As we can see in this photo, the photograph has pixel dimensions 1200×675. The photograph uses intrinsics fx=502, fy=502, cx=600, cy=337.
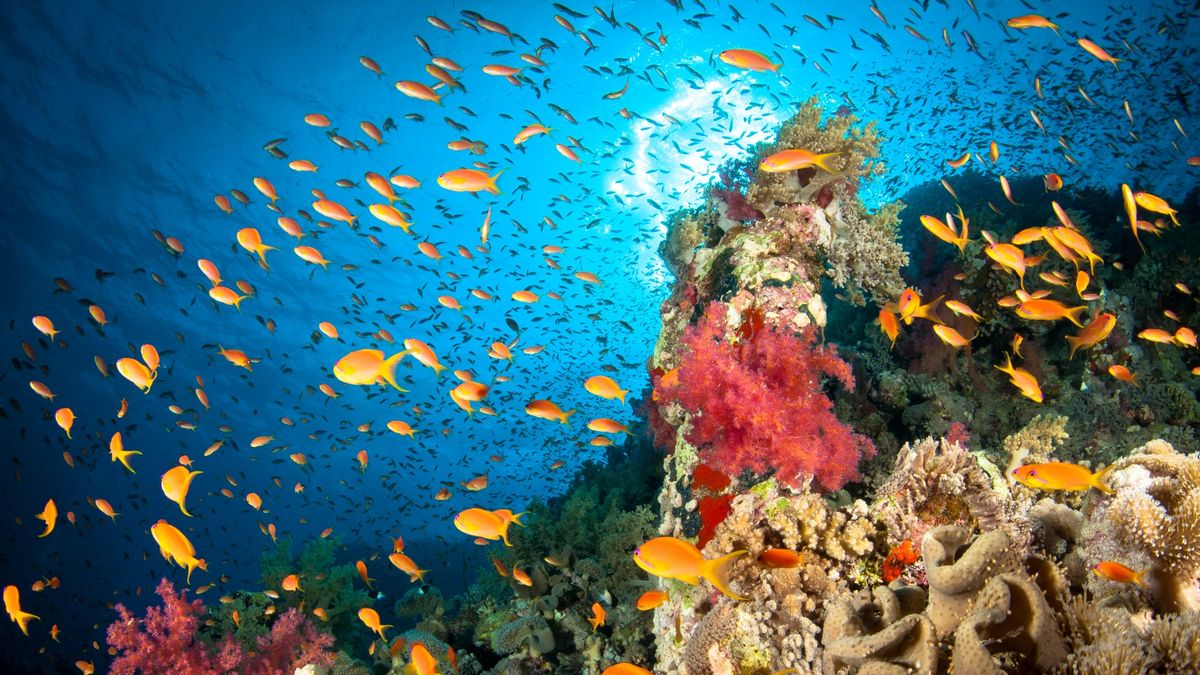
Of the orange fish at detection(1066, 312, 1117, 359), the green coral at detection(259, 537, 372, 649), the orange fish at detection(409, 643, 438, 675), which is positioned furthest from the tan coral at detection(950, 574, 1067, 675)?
the green coral at detection(259, 537, 372, 649)

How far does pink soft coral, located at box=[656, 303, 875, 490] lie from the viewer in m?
4.23

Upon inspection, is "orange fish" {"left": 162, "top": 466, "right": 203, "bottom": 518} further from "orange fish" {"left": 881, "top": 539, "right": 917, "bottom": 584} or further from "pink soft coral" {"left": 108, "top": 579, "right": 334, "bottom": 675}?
"orange fish" {"left": 881, "top": 539, "right": 917, "bottom": 584}

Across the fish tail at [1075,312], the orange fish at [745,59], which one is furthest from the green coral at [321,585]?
the fish tail at [1075,312]

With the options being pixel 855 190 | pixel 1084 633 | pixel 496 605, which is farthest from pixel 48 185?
pixel 1084 633

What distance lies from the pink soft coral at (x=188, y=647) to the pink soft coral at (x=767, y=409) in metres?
6.32

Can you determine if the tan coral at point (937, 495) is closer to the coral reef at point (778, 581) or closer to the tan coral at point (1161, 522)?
the coral reef at point (778, 581)

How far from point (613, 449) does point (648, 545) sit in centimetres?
1152

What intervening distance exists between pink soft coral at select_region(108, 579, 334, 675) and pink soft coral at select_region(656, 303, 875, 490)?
6316mm

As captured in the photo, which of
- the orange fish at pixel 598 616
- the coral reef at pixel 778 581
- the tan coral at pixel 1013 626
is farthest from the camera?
the orange fish at pixel 598 616

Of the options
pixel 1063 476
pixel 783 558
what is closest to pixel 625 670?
pixel 783 558

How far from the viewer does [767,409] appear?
4.29m

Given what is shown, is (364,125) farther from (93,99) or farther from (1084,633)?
(93,99)

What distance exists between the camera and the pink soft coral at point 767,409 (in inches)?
167

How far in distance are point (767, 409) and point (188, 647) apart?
8170mm
